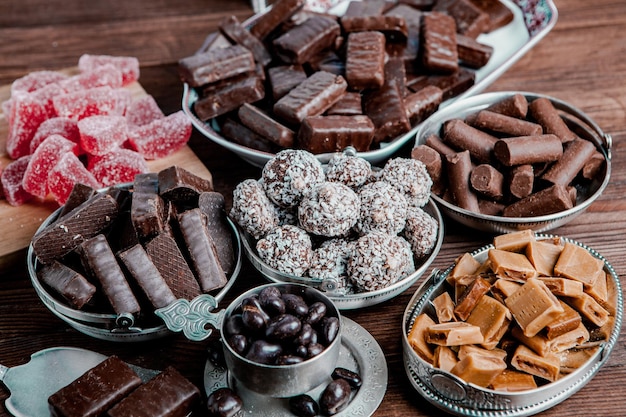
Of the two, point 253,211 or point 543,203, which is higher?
point 253,211

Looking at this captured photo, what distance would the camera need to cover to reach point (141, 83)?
310cm

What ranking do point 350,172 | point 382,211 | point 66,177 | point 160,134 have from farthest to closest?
point 160,134 → point 66,177 → point 350,172 → point 382,211

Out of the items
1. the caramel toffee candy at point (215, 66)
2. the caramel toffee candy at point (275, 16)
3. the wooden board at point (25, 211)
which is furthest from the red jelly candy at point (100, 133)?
the caramel toffee candy at point (275, 16)

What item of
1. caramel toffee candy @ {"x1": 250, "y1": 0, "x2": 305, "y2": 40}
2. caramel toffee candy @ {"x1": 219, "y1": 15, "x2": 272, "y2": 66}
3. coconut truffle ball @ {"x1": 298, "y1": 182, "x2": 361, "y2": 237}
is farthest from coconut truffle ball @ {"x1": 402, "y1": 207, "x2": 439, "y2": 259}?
caramel toffee candy @ {"x1": 250, "y1": 0, "x2": 305, "y2": 40}

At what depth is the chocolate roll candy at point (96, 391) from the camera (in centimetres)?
160

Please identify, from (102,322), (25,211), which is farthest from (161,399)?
(25,211)

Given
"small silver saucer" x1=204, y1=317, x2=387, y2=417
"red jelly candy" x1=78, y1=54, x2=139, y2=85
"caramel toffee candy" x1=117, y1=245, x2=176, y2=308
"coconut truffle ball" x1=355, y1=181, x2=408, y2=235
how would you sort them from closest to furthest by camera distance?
"small silver saucer" x1=204, y1=317, x2=387, y2=417 < "caramel toffee candy" x1=117, y1=245, x2=176, y2=308 < "coconut truffle ball" x1=355, y1=181, x2=408, y2=235 < "red jelly candy" x1=78, y1=54, x2=139, y2=85

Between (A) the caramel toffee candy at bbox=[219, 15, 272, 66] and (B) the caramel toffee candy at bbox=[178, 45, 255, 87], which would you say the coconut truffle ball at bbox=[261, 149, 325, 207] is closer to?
(B) the caramel toffee candy at bbox=[178, 45, 255, 87]

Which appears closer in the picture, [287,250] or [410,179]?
[287,250]

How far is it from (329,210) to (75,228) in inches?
30.4

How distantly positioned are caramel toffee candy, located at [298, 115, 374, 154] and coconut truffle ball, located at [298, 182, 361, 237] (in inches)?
14.9

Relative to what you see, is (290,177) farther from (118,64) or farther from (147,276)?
(118,64)

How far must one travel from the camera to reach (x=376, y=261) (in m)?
1.80

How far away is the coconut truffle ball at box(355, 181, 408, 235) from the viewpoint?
6.27 feet
